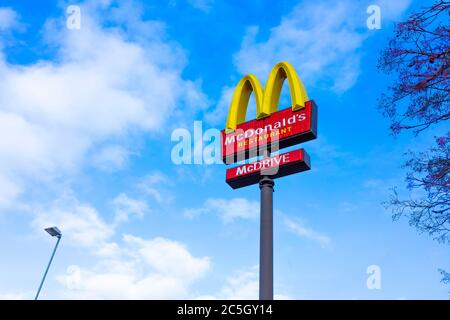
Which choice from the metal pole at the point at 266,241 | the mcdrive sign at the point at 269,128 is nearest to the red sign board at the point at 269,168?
the mcdrive sign at the point at 269,128

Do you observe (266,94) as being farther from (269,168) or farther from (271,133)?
(269,168)

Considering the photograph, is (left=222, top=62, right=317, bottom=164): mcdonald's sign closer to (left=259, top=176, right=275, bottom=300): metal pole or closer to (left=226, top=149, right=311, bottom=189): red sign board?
(left=226, top=149, right=311, bottom=189): red sign board

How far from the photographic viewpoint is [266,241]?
51.8ft

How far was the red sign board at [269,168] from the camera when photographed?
16.8m

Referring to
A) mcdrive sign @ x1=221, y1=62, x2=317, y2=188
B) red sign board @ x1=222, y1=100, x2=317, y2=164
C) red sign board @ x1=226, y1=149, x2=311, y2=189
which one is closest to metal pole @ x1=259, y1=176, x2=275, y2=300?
red sign board @ x1=226, y1=149, x2=311, y2=189

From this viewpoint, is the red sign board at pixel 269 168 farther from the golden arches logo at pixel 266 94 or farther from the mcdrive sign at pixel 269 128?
the golden arches logo at pixel 266 94

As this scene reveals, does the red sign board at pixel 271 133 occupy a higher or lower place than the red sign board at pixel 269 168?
higher

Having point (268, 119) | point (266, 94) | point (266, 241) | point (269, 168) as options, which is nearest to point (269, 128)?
point (268, 119)
